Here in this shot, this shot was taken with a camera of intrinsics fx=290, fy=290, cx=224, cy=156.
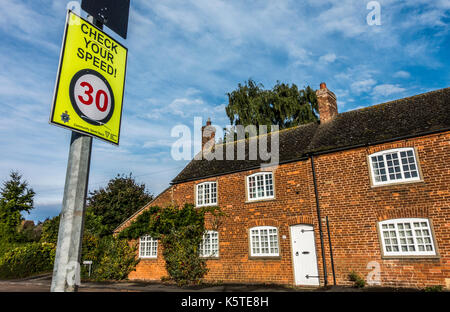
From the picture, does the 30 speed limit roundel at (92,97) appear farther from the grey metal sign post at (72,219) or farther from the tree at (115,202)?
the tree at (115,202)

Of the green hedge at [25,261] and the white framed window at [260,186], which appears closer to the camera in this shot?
the white framed window at [260,186]

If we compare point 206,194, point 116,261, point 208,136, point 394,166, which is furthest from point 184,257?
point 394,166

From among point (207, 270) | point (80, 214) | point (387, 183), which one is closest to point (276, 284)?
point (207, 270)

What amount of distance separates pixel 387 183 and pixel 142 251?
14549 mm

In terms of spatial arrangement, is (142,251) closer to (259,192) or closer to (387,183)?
(259,192)

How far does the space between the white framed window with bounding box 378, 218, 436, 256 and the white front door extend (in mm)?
3056

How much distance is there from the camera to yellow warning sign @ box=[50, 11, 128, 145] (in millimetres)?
2896

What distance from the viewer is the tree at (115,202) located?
85.0ft

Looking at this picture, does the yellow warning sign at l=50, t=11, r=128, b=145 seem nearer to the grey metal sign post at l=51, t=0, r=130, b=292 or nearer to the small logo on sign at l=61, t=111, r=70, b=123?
the small logo on sign at l=61, t=111, r=70, b=123

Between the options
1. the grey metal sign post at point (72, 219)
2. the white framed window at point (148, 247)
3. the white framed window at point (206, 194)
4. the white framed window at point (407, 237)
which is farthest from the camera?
the white framed window at point (148, 247)

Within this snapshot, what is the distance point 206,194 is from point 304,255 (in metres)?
6.85

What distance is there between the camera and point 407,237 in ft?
37.8

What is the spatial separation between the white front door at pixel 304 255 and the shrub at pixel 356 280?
155cm

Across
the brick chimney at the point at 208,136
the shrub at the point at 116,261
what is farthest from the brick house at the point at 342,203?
the brick chimney at the point at 208,136
